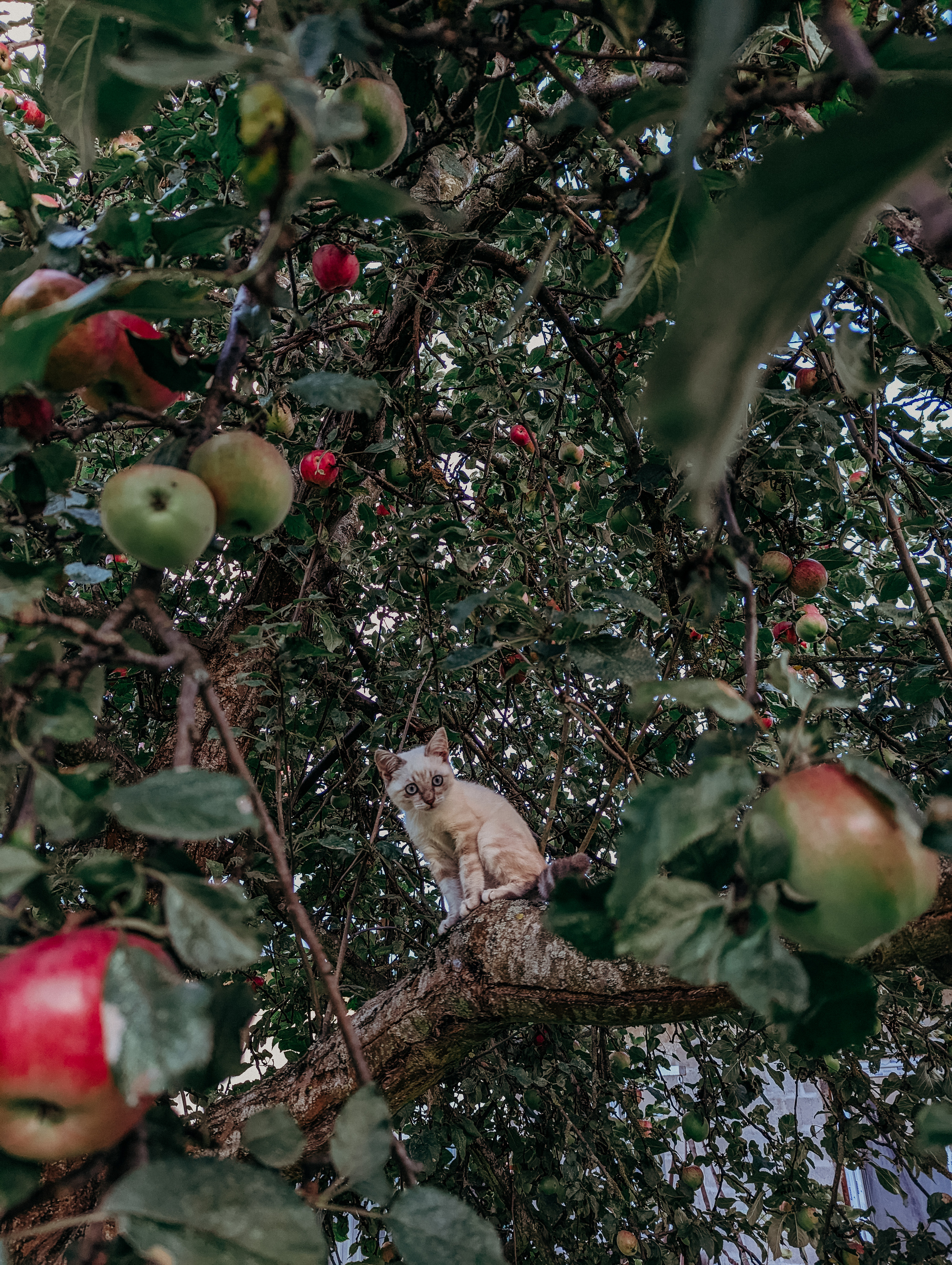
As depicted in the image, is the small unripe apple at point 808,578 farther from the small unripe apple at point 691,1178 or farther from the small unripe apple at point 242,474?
Result: the small unripe apple at point 691,1178

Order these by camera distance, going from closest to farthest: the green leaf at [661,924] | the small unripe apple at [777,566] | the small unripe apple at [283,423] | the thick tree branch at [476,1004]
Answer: the green leaf at [661,924]
the thick tree branch at [476,1004]
the small unripe apple at [283,423]
the small unripe apple at [777,566]

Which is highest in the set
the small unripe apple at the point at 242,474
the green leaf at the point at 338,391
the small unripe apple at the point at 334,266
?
the small unripe apple at the point at 334,266

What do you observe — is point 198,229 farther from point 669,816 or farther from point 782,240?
point 669,816

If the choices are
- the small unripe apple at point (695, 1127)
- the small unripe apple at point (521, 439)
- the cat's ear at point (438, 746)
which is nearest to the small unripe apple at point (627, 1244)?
the small unripe apple at point (695, 1127)

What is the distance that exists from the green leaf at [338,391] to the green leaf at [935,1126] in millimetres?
923

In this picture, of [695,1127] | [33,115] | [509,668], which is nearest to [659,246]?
[509,668]

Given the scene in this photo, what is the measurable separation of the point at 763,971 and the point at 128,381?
0.90 metres

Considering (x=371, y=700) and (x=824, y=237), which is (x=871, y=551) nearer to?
(x=371, y=700)

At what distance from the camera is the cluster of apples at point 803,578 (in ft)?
6.77

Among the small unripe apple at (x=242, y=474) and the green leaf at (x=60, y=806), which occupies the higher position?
the small unripe apple at (x=242, y=474)

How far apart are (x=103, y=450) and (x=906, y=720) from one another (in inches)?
121

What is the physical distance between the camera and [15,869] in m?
0.52

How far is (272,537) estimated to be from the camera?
210 cm

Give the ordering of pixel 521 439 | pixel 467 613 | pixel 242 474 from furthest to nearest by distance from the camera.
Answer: pixel 521 439, pixel 467 613, pixel 242 474
